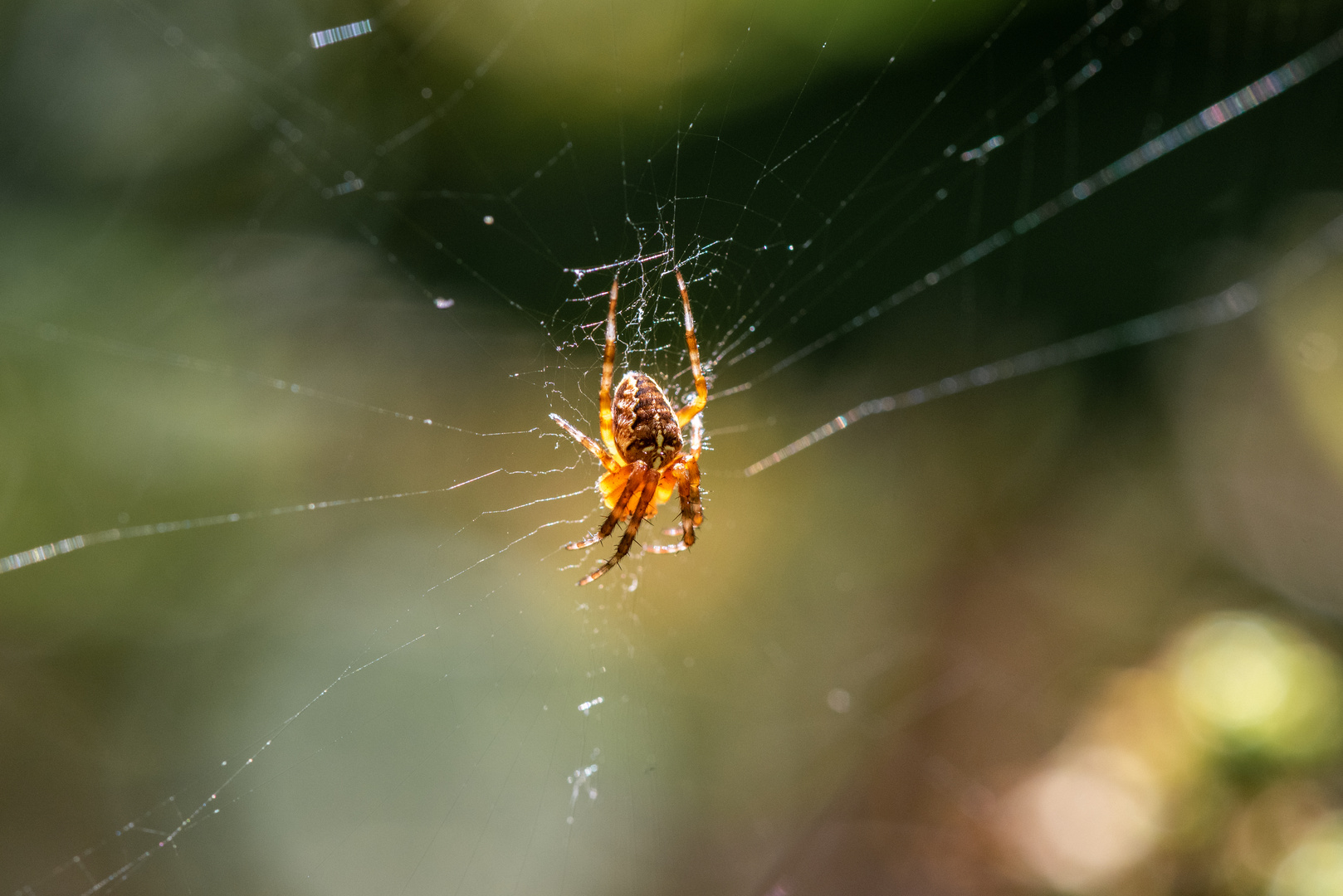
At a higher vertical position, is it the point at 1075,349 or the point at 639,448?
the point at 639,448

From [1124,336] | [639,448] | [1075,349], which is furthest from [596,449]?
[1124,336]

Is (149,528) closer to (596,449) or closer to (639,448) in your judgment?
(596,449)

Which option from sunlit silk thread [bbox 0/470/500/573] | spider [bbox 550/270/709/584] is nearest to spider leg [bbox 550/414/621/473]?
spider [bbox 550/270/709/584]

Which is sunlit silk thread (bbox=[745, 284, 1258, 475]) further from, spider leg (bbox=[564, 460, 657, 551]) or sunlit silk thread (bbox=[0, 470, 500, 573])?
sunlit silk thread (bbox=[0, 470, 500, 573])

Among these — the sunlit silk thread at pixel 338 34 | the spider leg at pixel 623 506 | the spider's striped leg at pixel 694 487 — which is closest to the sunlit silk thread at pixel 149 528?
the spider leg at pixel 623 506

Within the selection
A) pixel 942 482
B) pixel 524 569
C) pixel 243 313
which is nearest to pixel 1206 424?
pixel 942 482

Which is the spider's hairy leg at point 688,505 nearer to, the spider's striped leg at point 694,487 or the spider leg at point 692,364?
the spider's striped leg at point 694,487
